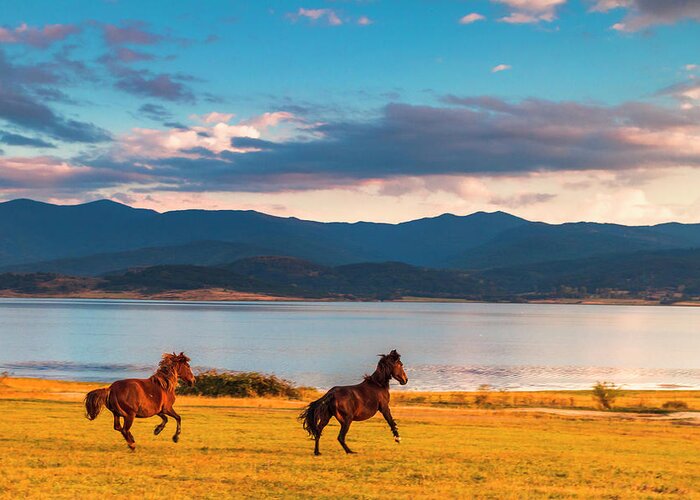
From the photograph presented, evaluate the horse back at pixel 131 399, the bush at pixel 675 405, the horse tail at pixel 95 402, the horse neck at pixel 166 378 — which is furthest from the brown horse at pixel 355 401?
the bush at pixel 675 405

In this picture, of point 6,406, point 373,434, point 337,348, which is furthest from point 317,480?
point 337,348

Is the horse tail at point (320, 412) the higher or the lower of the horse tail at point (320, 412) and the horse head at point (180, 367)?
the lower

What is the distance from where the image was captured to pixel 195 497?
49.4ft

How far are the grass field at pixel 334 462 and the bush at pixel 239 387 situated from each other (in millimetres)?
26658

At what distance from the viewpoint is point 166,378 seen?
19.8m

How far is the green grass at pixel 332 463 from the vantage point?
16.1 meters

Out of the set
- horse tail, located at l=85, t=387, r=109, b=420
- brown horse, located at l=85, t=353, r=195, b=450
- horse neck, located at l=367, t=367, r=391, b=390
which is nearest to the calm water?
horse neck, located at l=367, t=367, r=391, b=390

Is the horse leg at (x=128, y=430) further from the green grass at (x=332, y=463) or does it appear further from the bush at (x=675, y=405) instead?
the bush at (x=675, y=405)

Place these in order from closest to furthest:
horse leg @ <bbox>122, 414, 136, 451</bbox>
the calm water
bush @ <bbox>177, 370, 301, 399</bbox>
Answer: horse leg @ <bbox>122, 414, 136, 451</bbox>, bush @ <bbox>177, 370, 301, 399</bbox>, the calm water

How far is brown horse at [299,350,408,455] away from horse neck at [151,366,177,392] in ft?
11.6

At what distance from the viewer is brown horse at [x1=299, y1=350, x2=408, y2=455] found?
1925 cm

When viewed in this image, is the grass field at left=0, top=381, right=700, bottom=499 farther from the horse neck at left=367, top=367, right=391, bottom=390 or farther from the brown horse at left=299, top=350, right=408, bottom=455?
the horse neck at left=367, top=367, right=391, bottom=390

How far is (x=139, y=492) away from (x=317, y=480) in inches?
153

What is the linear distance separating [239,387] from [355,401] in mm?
42022
